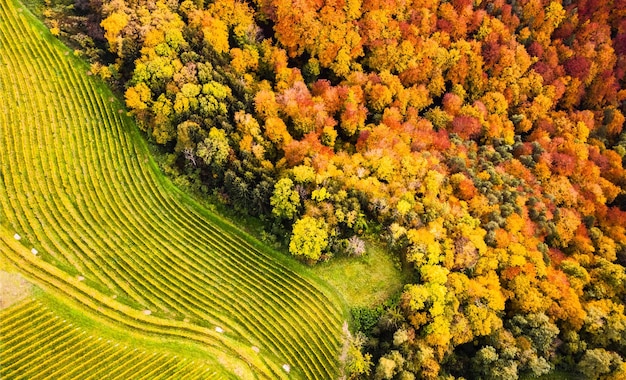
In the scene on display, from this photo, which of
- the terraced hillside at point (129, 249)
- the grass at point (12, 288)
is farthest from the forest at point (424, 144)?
the grass at point (12, 288)

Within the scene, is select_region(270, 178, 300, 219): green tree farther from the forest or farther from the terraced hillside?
the terraced hillside

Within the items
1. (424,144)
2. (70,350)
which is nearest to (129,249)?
(70,350)

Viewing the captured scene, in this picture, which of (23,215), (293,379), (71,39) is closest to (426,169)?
(293,379)

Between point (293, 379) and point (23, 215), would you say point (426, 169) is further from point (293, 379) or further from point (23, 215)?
point (23, 215)

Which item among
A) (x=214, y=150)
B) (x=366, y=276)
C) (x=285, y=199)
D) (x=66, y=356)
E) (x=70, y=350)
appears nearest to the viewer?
(x=66, y=356)

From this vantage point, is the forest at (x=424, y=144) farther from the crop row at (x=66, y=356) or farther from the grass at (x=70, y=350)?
the crop row at (x=66, y=356)

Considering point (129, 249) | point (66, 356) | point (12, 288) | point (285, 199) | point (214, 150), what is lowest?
point (66, 356)

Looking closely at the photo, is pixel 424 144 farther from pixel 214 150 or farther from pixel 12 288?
pixel 12 288
